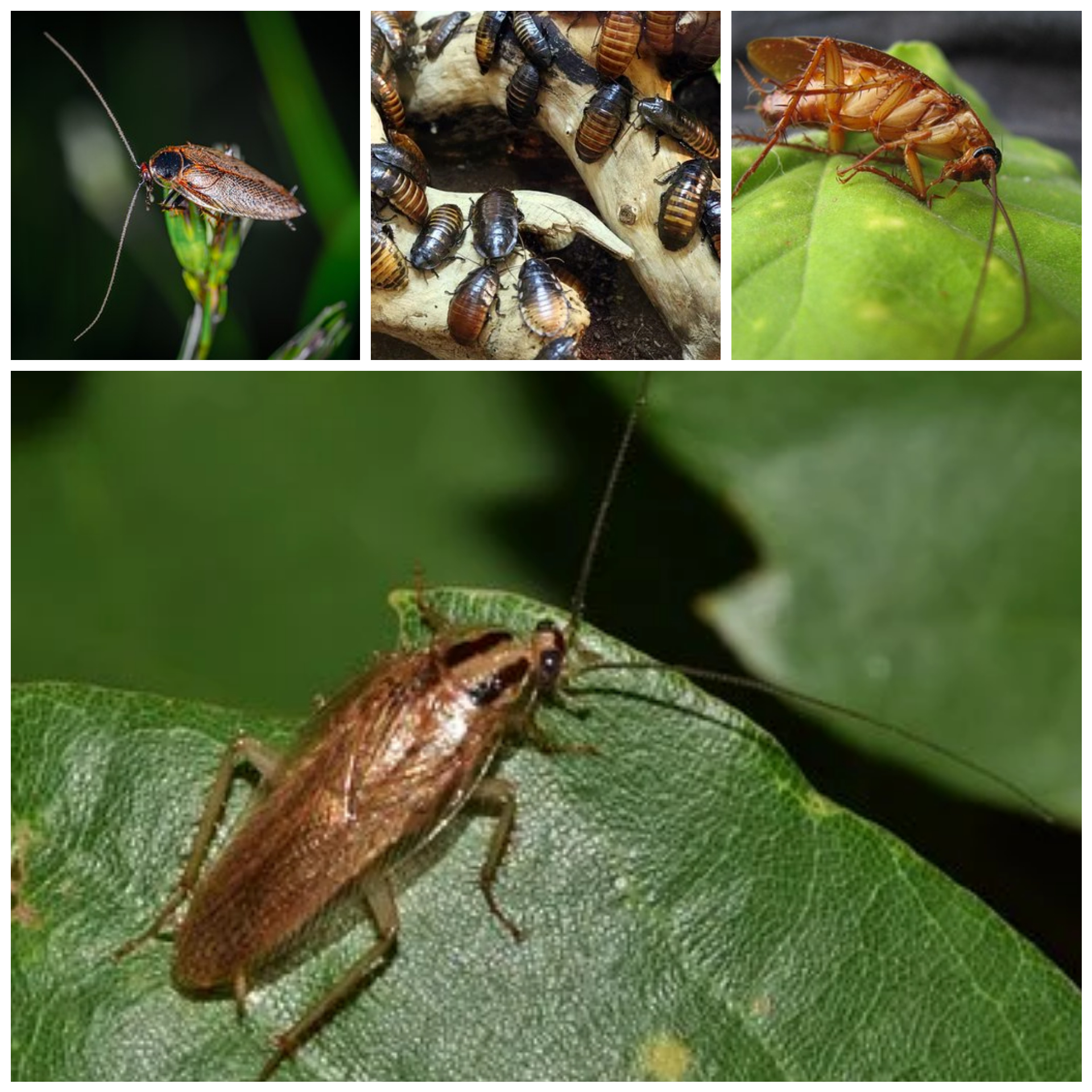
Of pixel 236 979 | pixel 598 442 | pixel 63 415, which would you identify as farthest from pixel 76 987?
pixel 598 442

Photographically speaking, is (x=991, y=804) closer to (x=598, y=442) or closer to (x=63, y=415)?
(x=598, y=442)

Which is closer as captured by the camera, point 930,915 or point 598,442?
point 930,915

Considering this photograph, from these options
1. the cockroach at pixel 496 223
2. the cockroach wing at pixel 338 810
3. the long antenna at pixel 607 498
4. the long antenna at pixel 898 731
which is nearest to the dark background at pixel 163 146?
the cockroach at pixel 496 223

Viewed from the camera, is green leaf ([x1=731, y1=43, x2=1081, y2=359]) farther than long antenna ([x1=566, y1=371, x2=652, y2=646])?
No

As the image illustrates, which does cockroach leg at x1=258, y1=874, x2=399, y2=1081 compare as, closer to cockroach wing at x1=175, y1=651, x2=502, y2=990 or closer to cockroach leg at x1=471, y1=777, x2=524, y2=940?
Result: cockroach wing at x1=175, y1=651, x2=502, y2=990

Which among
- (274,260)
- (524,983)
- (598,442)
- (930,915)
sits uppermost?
(274,260)

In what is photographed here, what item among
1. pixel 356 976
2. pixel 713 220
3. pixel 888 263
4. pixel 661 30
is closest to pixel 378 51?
pixel 661 30

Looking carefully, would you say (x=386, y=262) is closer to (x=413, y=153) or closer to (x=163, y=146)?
(x=413, y=153)

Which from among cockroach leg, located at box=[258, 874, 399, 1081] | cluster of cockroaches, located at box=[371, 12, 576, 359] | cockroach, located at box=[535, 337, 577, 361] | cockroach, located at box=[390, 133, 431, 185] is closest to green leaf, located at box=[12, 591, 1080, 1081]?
cockroach leg, located at box=[258, 874, 399, 1081]
